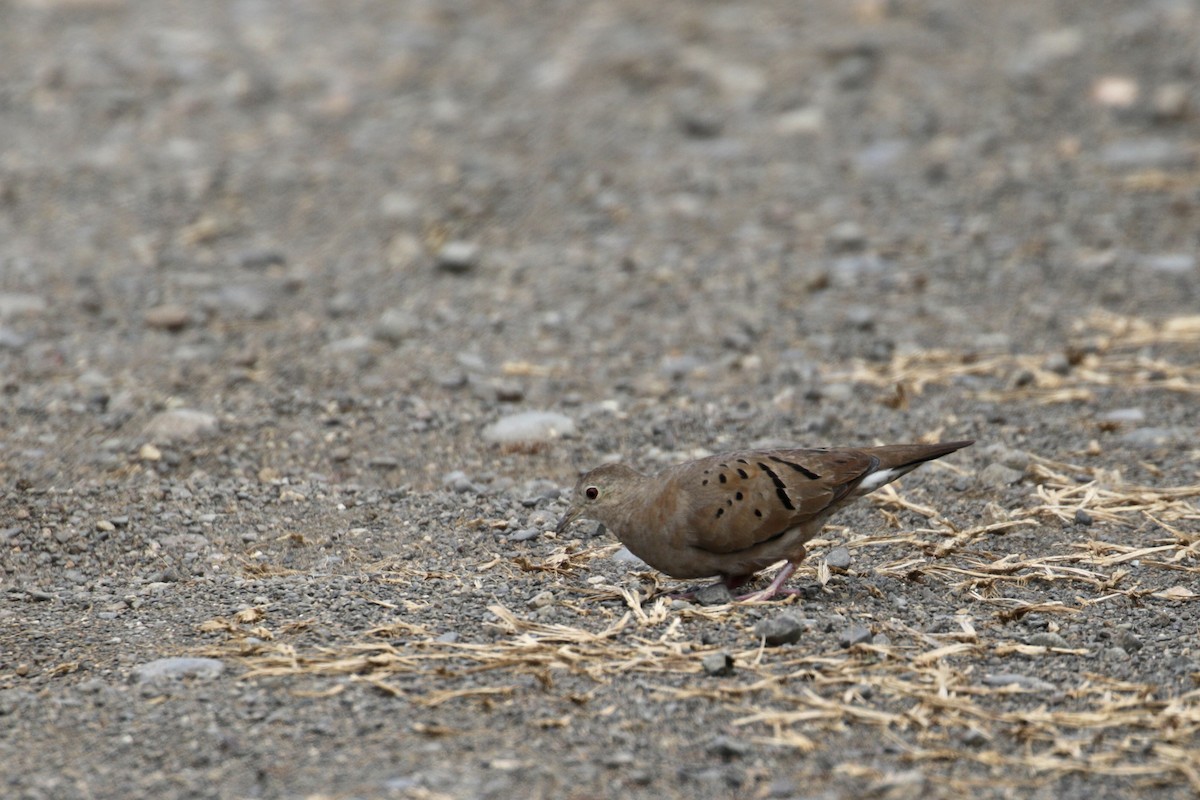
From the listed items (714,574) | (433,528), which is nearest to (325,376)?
(433,528)

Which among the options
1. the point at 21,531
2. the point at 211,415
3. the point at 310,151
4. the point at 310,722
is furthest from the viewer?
the point at 310,151

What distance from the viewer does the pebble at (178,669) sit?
4320 mm

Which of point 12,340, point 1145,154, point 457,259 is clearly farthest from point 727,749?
point 1145,154

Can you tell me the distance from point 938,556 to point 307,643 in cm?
214

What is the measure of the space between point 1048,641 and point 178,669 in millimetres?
2467

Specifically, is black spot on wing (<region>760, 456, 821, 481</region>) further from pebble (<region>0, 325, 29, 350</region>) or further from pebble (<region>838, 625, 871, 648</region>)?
pebble (<region>0, 325, 29, 350</region>)

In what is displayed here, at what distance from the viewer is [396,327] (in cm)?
779

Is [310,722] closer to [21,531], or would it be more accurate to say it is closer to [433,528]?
[433,528]

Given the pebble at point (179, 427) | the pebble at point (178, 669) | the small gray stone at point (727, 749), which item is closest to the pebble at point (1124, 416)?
the small gray stone at point (727, 749)

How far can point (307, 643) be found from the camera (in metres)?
4.55

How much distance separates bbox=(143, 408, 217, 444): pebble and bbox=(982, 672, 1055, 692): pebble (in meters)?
3.57

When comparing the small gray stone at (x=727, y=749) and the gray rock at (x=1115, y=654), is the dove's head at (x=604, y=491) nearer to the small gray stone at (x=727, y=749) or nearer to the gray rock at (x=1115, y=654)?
the small gray stone at (x=727, y=749)

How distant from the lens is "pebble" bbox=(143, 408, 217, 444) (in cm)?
652

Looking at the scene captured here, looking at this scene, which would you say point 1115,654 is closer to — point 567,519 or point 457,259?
point 567,519
